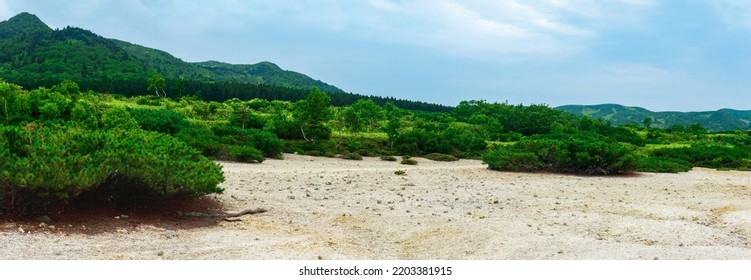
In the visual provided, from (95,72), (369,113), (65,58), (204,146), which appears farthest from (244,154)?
(65,58)

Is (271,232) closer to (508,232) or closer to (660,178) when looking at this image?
(508,232)

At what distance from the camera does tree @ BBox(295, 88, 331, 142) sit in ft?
107

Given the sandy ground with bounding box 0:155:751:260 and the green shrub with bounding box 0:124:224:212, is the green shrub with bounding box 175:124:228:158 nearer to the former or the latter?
the sandy ground with bounding box 0:155:751:260

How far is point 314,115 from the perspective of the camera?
33.2 metres

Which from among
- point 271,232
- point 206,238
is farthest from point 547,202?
point 206,238

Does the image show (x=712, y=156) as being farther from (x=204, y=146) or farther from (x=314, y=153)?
(x=204, y=146)

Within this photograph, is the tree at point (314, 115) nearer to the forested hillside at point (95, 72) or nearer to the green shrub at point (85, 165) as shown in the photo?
the green shrub at point (85, 165)

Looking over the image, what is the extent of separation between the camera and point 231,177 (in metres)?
Answer: 15.5

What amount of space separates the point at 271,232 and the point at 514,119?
59.6 metres

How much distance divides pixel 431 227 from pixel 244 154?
13825 mm

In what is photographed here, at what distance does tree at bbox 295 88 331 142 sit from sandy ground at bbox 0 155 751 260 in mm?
16429

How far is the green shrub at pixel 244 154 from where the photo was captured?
21.6 metres

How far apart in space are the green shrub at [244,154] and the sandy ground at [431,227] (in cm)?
546

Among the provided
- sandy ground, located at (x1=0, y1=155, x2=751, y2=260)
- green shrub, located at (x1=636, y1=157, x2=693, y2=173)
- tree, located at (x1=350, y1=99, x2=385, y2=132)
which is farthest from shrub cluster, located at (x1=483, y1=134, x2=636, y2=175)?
tree, located at (x1=350, y1=99, x2=385, y2=132)
